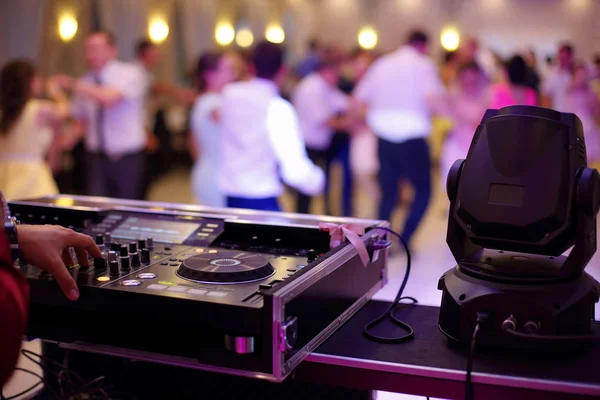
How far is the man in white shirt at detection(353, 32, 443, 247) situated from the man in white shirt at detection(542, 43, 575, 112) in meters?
1.02

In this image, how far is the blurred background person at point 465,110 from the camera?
170 inches

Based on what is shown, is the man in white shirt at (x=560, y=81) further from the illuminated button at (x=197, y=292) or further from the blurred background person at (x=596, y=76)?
the illuminated button at (x=197, y=292)

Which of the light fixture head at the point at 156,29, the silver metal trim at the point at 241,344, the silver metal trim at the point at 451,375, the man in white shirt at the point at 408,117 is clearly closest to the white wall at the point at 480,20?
the man in white shirt at the point at 408,117

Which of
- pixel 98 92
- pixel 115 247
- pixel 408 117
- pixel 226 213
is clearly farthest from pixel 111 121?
pixel 115 247

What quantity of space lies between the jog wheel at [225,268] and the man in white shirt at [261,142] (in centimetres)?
166

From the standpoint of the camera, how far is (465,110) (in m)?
4.38

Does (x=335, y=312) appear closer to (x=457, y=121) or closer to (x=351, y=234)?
(x=351, y=234)

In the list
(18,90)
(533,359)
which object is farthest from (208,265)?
(18,90)

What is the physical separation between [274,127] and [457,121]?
1.87 meters

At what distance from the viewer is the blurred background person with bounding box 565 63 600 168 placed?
4.93m

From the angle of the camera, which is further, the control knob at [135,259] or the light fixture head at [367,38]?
the light fixture head at [367,38]

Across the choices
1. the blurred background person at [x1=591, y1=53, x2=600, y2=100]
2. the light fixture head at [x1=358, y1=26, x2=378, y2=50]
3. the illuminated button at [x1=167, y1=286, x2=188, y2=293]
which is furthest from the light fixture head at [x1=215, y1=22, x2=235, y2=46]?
the illuminated button at [x1=167, y1=286, x2=188, y2=293]

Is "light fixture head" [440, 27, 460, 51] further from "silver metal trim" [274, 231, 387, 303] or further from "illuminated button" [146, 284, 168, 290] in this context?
"illuminated button" [146, 284, 168, 290]

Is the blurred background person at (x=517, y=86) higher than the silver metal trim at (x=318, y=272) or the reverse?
higher
